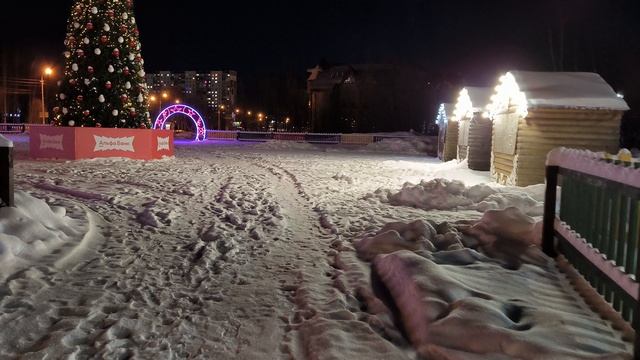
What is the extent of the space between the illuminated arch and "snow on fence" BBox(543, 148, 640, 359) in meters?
33.4

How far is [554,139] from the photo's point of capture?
47.8 feet

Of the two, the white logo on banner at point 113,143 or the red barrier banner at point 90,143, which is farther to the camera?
the white logo on banner at point 113,143

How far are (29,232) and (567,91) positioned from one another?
45.2ft

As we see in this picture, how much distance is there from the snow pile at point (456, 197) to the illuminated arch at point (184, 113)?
2783 cm

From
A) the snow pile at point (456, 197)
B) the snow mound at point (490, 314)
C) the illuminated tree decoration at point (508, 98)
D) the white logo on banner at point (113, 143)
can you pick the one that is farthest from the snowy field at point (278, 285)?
the white logo on banner at point (113, 143)

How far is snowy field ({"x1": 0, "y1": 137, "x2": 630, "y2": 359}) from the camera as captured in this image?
3.90m

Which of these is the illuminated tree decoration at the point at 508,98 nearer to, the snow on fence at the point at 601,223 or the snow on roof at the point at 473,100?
the snow on roof at the point at 473,100

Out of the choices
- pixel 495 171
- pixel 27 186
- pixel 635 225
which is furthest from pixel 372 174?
pixel 635 225

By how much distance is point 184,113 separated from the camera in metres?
39.1

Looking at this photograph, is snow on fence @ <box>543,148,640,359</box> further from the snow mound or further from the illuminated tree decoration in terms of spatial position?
the illuminated tree decoration

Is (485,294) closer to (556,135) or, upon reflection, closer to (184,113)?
(556,135)

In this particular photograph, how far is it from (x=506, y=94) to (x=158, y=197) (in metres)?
11.3

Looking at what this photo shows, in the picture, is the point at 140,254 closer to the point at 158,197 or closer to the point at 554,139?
the point at 158,197

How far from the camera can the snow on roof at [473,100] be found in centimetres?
2242
